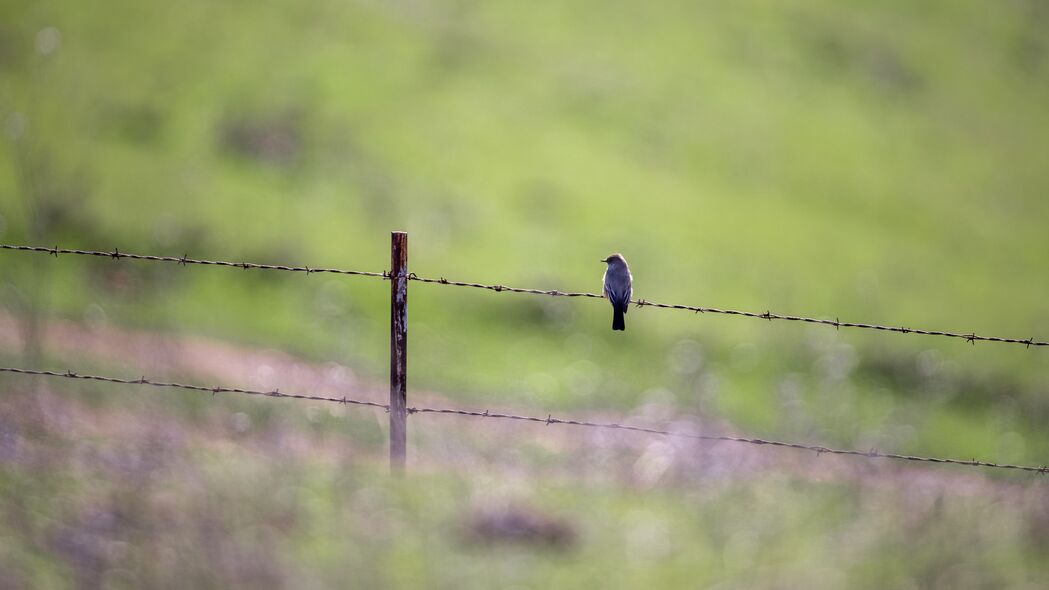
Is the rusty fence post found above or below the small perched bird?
below

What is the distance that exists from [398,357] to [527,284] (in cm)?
2656

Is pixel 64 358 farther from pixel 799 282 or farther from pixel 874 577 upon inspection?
pixel 799 282

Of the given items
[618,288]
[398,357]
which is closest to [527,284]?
[618,288]

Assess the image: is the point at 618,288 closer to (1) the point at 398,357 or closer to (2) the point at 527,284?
(1) the point at 398,357

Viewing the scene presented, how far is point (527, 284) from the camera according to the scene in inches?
1353

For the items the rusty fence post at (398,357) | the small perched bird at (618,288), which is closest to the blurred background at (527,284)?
the rusty fence post at (398,357)

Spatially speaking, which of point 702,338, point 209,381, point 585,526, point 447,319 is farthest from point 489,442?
point 702,338

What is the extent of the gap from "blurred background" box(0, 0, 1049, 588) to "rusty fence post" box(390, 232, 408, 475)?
30cm

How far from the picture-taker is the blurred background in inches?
304

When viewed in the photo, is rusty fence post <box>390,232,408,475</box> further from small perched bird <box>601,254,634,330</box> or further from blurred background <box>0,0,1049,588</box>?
small perched bird <box>601,254,634,330</box>

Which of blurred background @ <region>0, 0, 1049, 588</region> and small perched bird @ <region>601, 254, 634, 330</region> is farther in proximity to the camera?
small perched bird @ <region>601, 254, 634, 330</region>

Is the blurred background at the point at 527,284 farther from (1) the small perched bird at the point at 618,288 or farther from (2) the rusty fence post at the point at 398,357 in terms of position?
(1) the small perched bird at the point at 618,288

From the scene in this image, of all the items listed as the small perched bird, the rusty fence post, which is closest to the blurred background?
the rusty fence post

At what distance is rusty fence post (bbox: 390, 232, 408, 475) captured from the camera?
7.78 metres
